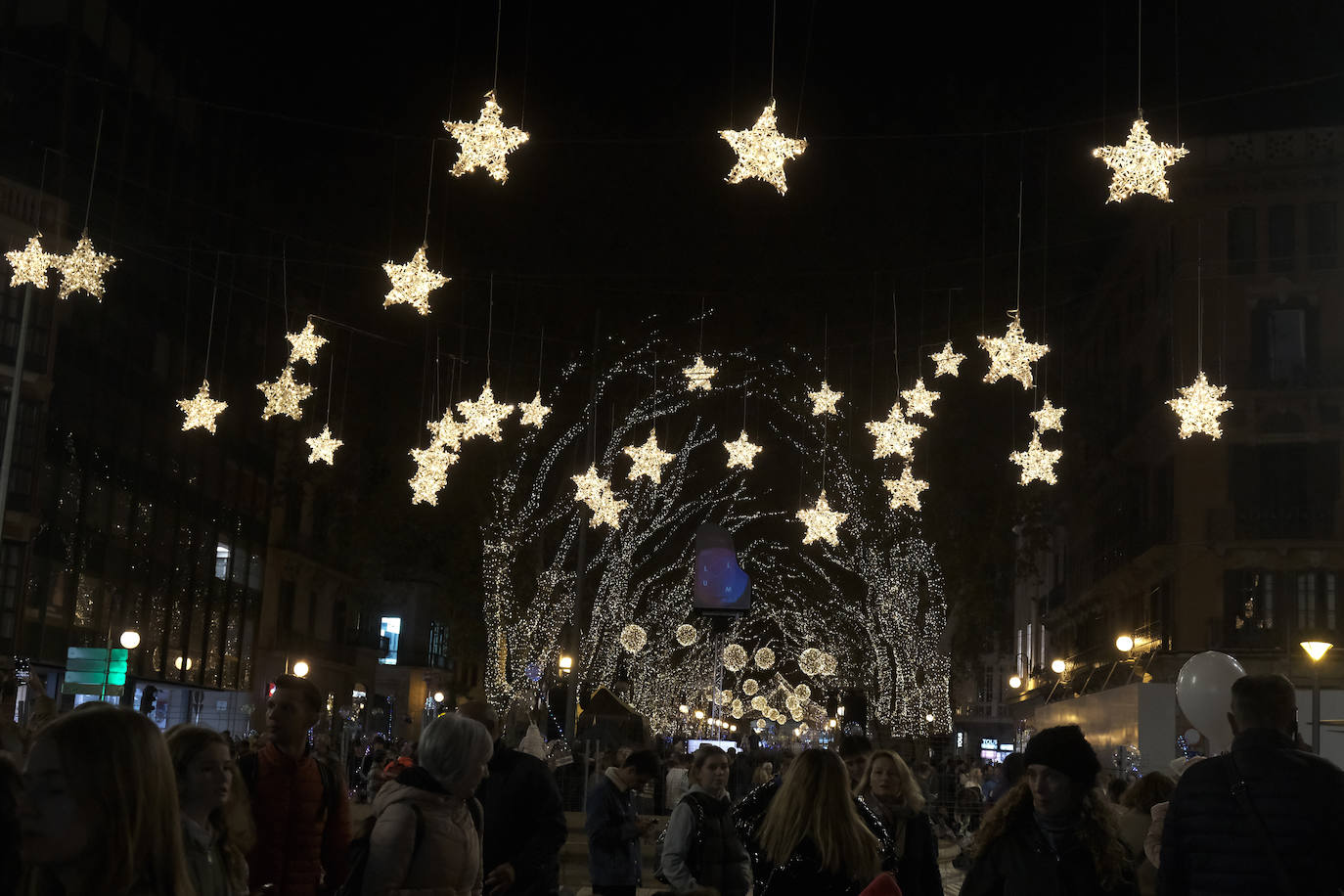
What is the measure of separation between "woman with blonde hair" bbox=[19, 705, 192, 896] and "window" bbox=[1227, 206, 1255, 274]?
39.5 m

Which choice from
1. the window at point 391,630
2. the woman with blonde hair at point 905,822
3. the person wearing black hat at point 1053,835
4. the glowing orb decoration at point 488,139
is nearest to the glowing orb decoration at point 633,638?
the glowing orb decoration at point 488,139

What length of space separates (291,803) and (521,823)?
191cm

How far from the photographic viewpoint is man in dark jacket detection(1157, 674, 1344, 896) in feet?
18.1

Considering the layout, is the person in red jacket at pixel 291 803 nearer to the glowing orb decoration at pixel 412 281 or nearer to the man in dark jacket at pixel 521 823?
the man in dark jacket at pixel 521 823

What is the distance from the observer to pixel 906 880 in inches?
285

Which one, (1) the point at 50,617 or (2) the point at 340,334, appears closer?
(1) the point at 50,617

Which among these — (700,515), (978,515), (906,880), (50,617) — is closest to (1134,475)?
(978,515)

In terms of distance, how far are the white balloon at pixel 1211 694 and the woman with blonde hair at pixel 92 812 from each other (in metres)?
9.37

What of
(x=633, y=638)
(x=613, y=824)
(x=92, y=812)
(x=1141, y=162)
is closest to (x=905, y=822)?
(x=613, y=824)

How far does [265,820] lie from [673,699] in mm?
80903

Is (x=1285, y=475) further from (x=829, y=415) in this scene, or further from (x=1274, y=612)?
(x=829, y=415)

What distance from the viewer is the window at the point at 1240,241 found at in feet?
129

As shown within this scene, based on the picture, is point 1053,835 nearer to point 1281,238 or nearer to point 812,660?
point 1281,238

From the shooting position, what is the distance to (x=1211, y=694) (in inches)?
451
